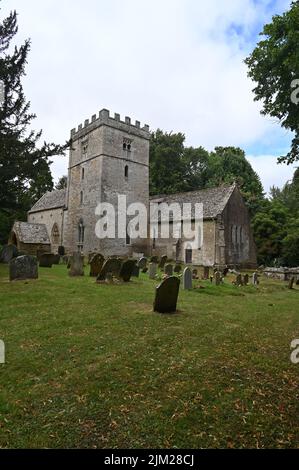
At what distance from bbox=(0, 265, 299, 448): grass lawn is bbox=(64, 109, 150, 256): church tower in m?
22.4

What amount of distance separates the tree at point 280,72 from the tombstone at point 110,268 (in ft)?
25.3

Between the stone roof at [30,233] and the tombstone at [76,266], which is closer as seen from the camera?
the tombstone at [76,266]

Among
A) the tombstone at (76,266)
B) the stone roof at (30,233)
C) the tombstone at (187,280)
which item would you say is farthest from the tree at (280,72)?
the stone roof at (30,233)

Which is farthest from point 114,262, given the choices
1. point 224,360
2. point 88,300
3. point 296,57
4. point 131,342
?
point 296,57

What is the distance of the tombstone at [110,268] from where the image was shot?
40.8ft

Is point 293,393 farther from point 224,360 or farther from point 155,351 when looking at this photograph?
point 155,351

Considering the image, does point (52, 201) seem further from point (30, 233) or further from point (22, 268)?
point (22, 268)

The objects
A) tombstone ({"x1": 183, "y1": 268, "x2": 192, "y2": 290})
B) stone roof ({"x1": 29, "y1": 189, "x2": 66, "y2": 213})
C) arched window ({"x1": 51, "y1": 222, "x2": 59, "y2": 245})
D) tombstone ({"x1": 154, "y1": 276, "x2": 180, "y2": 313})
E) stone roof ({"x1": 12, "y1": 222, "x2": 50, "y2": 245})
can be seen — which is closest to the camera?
tombstone ({"x1": 154, "y1": 276, "x2": 180, "y2": 313})

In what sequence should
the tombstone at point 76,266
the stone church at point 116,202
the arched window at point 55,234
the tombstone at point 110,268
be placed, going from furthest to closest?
1. the arched window at point 55,234
2. the stone church at point 116,202
3. the tombstone at point 76,266
4. the tombstone at point 110,268

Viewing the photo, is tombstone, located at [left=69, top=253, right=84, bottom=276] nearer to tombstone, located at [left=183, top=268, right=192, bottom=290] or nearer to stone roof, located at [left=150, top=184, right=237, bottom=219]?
tombstone, located at [left=183, top=268, right=192, bottom=290]

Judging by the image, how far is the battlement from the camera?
97.1 ft

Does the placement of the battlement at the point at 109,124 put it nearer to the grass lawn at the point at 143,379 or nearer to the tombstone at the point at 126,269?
the tombstone at the point at 126,269

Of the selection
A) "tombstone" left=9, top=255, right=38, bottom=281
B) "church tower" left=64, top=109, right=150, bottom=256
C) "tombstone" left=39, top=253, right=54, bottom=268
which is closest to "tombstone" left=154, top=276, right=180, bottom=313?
"tombstone" left=9, top=255, right=38, bottom=281

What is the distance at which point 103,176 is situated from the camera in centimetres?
2933
